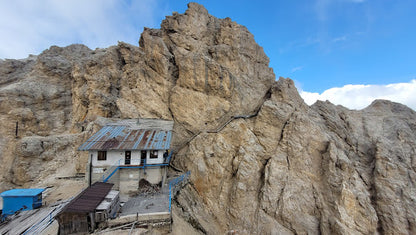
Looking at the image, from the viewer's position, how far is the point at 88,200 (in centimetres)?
1229

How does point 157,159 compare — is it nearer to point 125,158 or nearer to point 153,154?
point 153,154

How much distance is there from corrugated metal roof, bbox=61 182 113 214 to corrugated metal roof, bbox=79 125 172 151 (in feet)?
15.9

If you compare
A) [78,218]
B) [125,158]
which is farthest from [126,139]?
[78,218]

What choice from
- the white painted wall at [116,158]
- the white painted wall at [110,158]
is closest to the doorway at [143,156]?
the white painted wall at [116,158]

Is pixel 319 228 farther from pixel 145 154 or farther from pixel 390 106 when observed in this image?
pixel 390 106

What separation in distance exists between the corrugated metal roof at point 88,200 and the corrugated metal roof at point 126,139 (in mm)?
4857

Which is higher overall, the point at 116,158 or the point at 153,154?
the point at 153,154

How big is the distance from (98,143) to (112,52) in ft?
72.6

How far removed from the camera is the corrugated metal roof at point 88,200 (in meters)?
11.2

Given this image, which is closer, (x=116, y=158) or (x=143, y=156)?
(x=116, y=158)

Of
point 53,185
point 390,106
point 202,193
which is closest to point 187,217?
point 202,193

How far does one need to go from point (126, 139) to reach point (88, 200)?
835cm

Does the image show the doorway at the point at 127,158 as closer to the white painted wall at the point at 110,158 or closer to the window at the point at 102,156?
the white painted wall at the point at 110,158

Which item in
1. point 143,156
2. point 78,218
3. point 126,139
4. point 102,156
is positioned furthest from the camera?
point 126,139
